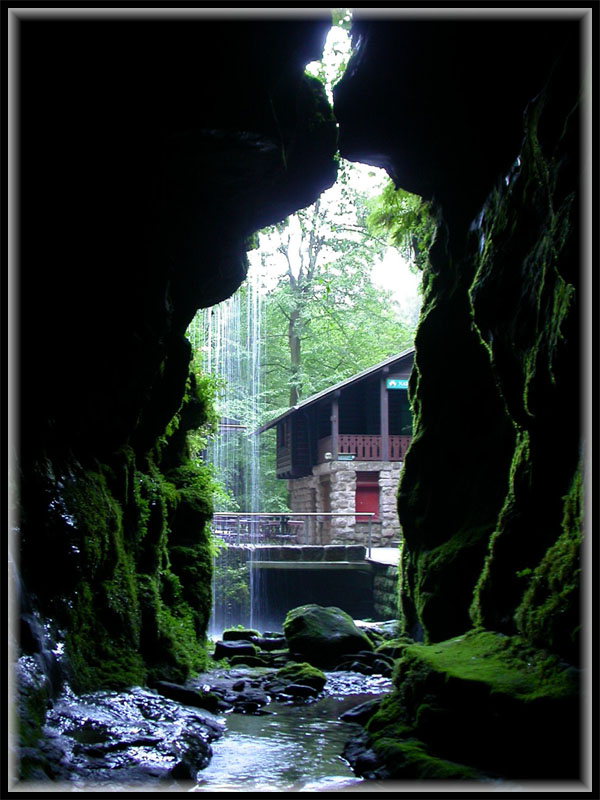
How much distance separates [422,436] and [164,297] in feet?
14.8

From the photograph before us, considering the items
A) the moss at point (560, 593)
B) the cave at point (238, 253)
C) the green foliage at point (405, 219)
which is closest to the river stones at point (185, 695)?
the cave at point (238, 253)

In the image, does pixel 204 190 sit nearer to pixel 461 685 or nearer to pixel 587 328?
pixel 587 328

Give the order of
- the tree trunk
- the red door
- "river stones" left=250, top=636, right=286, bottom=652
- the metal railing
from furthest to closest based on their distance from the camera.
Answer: the tree trunk
the red door
the metal railing
"river stones" left=250, top=636, right=286, bottom=652

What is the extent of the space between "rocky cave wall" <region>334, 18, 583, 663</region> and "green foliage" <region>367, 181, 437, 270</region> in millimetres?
948

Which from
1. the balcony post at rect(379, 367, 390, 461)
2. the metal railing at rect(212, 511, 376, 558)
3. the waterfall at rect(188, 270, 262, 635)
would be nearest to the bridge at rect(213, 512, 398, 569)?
the metal railing at rect(212, 511, 376, 558)

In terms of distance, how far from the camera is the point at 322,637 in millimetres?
11688

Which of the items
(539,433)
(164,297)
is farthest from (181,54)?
(539,433)

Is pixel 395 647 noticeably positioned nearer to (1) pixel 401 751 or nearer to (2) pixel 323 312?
(1) pixel 401 751

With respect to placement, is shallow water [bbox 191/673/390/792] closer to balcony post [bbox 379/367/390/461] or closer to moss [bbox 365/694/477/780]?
moss [bbox 365/694/477/780]

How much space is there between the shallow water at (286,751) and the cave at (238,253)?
0.59 m

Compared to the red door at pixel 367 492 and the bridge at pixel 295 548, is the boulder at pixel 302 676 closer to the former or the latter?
the bridge at pixel 295 548

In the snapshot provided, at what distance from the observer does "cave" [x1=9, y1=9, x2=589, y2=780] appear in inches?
224

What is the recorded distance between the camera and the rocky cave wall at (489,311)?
585 cm

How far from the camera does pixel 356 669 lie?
35.1ft
